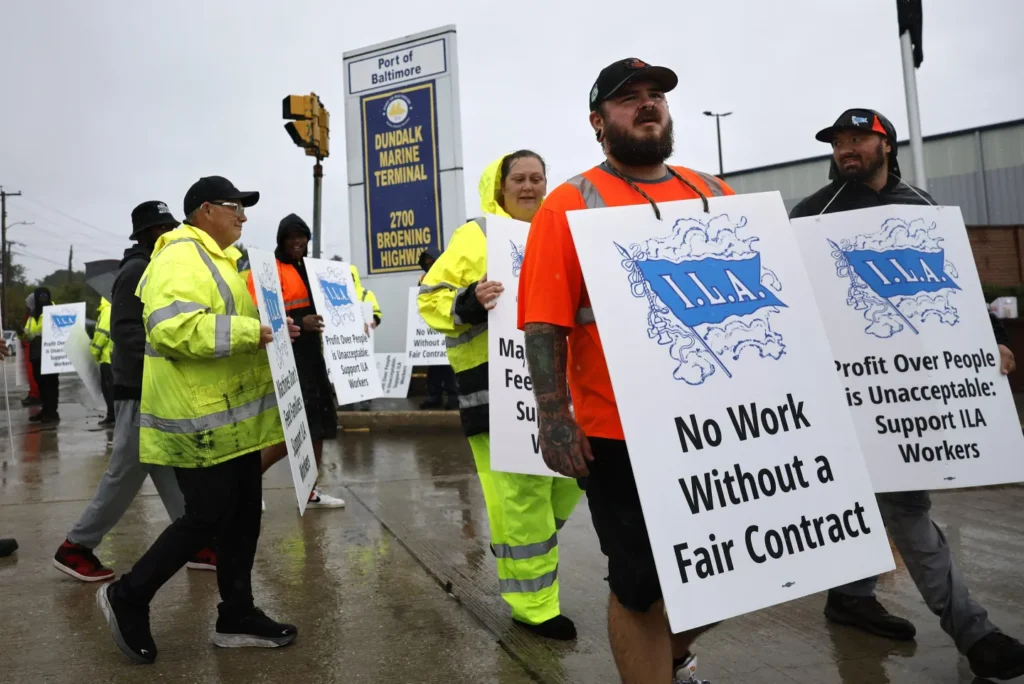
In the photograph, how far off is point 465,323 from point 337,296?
3365mm

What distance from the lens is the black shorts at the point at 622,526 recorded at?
90.8 inches

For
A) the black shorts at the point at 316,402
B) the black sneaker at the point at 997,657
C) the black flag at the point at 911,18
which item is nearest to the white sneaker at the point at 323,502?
the black shorts at the point at 316,402

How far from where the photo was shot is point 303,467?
3.78m

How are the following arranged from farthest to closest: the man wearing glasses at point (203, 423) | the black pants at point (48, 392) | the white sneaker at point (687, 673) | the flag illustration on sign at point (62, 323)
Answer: the flag illustration on sign at point (62, 323)
the black pants at point (48, 392)
the man wearing glasses at point (203, 423)
the white sneaker at point (687, 673)

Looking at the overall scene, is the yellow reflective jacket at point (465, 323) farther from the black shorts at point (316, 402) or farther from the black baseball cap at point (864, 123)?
the black shorts at point (316, 402)

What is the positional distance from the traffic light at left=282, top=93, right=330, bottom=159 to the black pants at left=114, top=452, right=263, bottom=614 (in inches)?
332

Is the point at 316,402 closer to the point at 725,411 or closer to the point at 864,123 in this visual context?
the point at 864,123

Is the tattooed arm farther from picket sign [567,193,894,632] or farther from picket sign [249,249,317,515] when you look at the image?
picket sign [249,249,317,515]

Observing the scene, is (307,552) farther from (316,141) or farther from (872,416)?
(316,141)

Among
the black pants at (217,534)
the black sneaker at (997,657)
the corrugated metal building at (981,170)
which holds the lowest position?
the black sneaker at (997,657)

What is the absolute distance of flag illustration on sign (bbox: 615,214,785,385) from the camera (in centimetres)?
223

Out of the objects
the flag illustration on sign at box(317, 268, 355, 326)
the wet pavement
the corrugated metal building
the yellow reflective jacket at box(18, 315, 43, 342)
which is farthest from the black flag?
the corrugated metal building

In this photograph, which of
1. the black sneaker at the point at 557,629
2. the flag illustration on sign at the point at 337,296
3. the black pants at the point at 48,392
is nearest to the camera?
the black sneaker at the point at 557,629

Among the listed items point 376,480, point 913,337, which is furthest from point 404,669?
point 376,480
